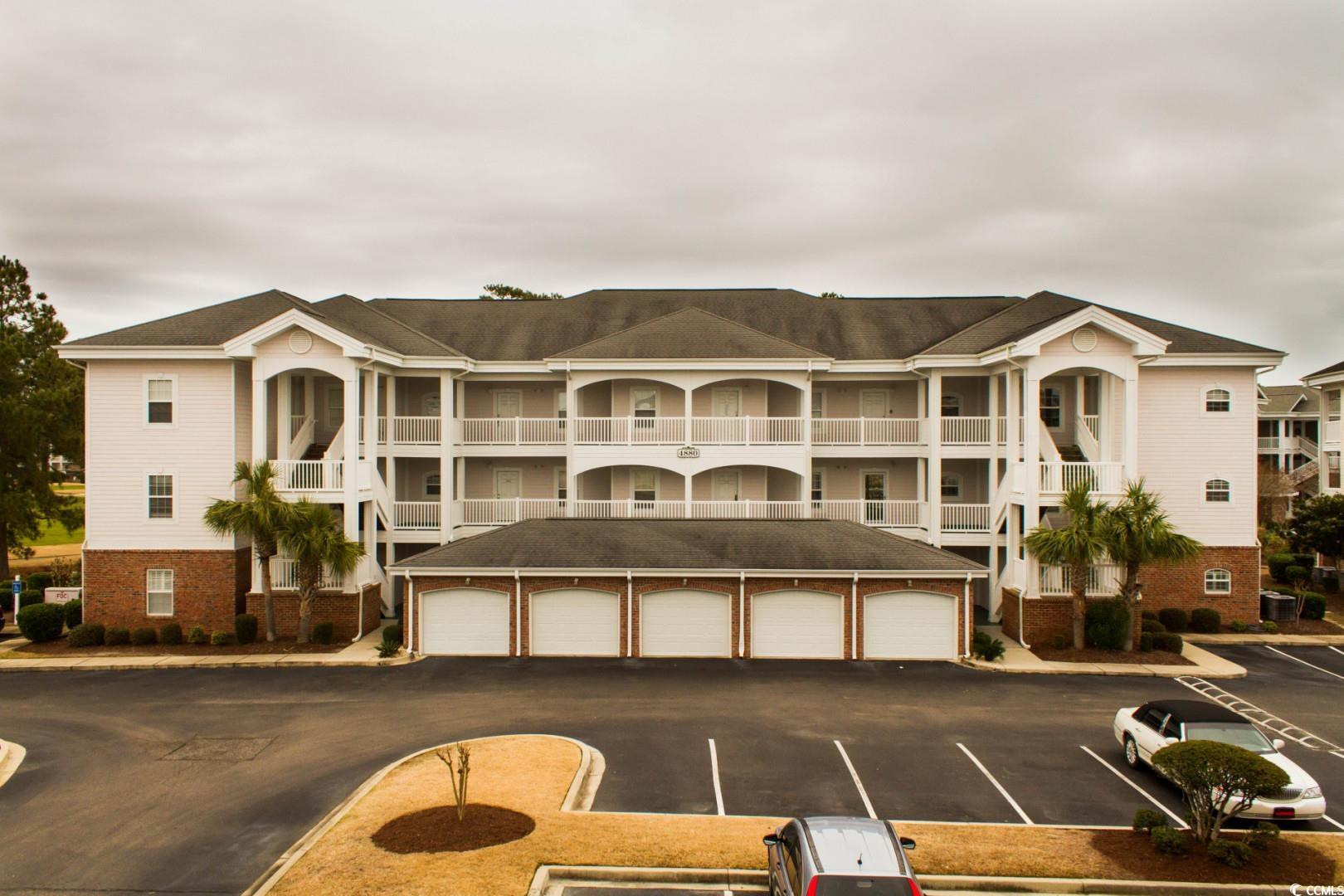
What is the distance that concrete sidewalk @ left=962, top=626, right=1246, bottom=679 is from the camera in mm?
21672

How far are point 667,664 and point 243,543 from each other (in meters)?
14.0

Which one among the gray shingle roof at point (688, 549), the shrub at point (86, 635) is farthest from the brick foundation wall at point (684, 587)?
the shrub at point (86, 635)

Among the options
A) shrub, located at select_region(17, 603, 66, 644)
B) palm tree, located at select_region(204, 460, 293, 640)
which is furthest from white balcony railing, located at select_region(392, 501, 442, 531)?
shrub, located at select_region(17, 603, 66, 644)

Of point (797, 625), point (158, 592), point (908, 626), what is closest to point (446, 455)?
point (158, 592)

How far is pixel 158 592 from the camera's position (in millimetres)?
25672

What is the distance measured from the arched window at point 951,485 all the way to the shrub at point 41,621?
29279mm

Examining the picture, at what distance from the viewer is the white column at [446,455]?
28750mm

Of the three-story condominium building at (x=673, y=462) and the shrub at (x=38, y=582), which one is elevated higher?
the three-story condominium building at (x=673, y=462)

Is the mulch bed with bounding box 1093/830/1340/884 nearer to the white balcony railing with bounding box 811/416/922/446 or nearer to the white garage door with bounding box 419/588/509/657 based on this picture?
the white garage door with bounding box 419/588/509/657

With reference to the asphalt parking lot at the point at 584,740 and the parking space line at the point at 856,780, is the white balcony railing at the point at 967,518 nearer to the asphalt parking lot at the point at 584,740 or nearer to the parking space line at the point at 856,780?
the asphalt parking lot at the point at 584,740

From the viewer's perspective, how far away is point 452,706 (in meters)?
18.6

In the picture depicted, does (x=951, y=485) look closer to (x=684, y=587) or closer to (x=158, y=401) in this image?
(x=684, y=587)

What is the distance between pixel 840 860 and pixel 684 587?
14.6 metres

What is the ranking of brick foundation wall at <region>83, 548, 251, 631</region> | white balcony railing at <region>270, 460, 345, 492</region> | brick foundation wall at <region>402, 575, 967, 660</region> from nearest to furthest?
brick foundation wall at <region>402, 575, 967, 660</region>, white balcony railing at <region>270, 460, 345, 492</region>, brick foundation wall at <region>83, 548, 251, 631</region>
